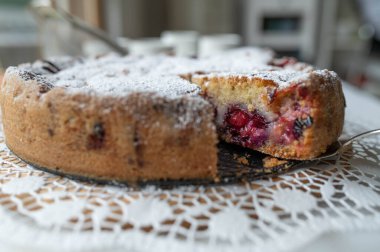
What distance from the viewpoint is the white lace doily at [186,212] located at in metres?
0.78

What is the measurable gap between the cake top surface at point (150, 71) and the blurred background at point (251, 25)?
145 cm

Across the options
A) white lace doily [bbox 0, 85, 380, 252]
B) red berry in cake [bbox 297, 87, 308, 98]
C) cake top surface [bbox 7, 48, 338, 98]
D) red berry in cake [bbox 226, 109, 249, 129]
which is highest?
cake top surface [bbox 7, 48, 338, 98]

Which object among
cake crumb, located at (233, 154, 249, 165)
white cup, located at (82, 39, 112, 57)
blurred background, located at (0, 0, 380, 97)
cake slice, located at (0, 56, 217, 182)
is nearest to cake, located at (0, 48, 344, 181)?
cake slice, located at (0, 56, 217, 182)

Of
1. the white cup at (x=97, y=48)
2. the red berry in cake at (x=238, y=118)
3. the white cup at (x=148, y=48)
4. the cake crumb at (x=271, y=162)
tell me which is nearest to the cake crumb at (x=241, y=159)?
the cake crumb at (x=271, y=162)

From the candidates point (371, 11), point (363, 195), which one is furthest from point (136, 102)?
point (371, 11)

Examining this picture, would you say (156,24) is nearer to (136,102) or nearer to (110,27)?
(110,27)

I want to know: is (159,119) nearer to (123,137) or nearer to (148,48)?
(123,137)

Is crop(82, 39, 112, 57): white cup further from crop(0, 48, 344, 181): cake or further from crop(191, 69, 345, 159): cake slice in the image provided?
crop(191, 69, 345, 159): cake slice

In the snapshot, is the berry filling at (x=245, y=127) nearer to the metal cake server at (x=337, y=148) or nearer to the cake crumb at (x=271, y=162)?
the cake crumb at (x=271, y=162)

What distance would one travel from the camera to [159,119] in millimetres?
999

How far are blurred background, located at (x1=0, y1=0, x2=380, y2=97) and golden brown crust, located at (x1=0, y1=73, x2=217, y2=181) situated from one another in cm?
226

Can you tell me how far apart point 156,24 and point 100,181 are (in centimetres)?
342

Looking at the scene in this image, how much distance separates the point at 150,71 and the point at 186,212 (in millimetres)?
857

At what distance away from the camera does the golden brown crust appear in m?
1.00
